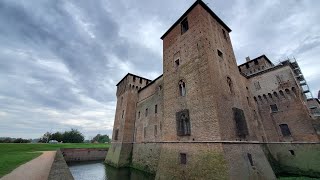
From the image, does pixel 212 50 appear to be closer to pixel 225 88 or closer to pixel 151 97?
pixel 225 88

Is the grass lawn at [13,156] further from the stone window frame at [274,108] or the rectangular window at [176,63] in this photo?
the stone window frame at [274,108]

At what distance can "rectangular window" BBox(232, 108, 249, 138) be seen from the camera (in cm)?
1073

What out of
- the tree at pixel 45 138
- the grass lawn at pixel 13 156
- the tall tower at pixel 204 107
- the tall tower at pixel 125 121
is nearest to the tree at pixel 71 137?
the tree at pixel 45 138

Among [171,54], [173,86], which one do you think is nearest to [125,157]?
[173,86]

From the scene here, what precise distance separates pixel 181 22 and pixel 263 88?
13109 millimetres

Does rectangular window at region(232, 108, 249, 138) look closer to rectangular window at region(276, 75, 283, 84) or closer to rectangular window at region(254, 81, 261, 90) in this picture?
rectangular window at region(276, 75, 283, 84)

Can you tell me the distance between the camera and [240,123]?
11070 millimetres

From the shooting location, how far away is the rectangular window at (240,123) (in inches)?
422

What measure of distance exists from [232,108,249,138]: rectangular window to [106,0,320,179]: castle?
0.09 m

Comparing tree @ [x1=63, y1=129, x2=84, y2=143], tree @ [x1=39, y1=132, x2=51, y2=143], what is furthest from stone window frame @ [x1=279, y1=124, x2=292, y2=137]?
tree @ [x1=39, y1=132, x2=51, y2=143]

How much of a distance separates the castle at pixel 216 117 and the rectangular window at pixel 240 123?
0.09m

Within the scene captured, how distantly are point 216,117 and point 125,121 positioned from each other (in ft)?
59.1

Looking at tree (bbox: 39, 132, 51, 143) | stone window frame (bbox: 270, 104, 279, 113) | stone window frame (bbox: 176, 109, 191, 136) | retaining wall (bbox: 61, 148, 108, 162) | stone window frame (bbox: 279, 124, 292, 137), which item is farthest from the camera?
tree (bbox: 39, 132, 51, 143)

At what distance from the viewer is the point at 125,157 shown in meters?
22.3
